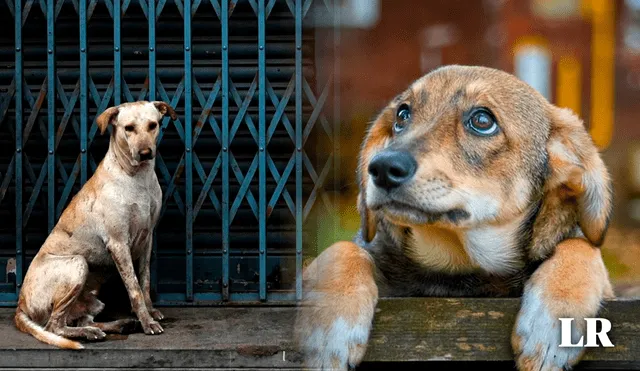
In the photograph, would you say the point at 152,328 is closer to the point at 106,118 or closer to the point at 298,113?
the point at 106,118

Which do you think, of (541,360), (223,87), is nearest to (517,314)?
(541,360)

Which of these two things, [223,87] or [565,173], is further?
[223,87]

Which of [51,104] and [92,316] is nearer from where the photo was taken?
[92,316]

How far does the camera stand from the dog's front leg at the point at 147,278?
5.50 meters

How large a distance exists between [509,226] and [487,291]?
0.47 ft

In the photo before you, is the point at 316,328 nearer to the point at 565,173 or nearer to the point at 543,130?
the point at 565,173

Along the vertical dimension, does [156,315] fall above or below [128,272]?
below

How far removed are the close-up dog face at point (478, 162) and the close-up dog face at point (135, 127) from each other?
3693 millimetres

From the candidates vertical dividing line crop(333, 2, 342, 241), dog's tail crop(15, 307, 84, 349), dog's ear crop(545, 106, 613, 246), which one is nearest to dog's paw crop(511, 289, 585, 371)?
dog's ear crop(545, 106, 613, 246)

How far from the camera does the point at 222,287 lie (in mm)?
6027

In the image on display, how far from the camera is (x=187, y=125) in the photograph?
589 cm

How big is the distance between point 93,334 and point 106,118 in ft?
4.77

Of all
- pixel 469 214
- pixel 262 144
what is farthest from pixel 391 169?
pixel 262 144

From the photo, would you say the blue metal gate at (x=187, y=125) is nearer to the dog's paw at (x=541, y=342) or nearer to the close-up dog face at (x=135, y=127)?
the close-up dog face at (x=135, y=127)
